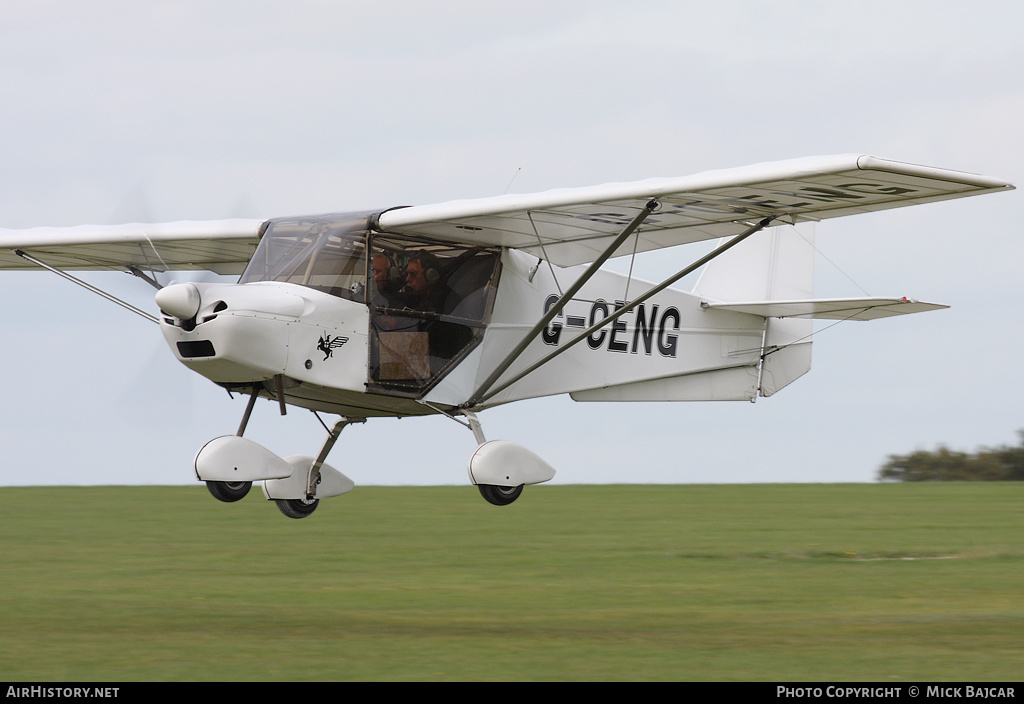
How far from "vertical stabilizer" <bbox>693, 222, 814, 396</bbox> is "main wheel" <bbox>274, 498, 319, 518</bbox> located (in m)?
5.58

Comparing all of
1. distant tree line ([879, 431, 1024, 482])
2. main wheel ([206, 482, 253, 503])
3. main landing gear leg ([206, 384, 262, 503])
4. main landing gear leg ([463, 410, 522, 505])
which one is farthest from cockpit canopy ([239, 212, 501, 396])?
distant tree line ([879, 431, 1024, 482])

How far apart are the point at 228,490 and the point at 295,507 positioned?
145 centimetres

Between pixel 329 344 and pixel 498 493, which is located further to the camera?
pixel 498 493

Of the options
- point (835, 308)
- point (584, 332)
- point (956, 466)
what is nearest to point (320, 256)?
point (584, 332)

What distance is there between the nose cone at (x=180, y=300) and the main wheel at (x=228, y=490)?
193 centimetres

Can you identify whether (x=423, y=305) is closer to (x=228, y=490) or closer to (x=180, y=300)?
(x=228, y=490)

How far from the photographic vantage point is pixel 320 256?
1131 cm

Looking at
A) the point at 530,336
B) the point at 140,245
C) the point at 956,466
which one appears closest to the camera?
the point at 530,336

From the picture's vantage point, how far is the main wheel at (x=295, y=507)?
41.9 ft

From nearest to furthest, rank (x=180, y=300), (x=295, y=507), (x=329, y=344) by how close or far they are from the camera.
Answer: (x=180, y=300) < (x=329, y=344) < (x=295, y=507)

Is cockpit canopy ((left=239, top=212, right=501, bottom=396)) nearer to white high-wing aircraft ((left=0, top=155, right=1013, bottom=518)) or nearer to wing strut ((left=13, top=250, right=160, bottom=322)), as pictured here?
white high-wing aircraft ((left=0, top=155, right=1013, bottom=518))

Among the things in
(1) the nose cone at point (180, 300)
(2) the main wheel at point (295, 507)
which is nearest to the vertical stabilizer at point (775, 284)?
(2) the main wheel at point (295, 507)

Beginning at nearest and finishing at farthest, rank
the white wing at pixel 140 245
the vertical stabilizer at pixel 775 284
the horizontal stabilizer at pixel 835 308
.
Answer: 1. the horizontal stabilizer at pixel 835 308
2. the white wing at pixel 140 245
3. the vertical stabilizer at pixel 775 284

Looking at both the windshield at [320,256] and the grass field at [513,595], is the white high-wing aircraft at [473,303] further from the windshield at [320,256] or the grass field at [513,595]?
the grass field at [513,595]
